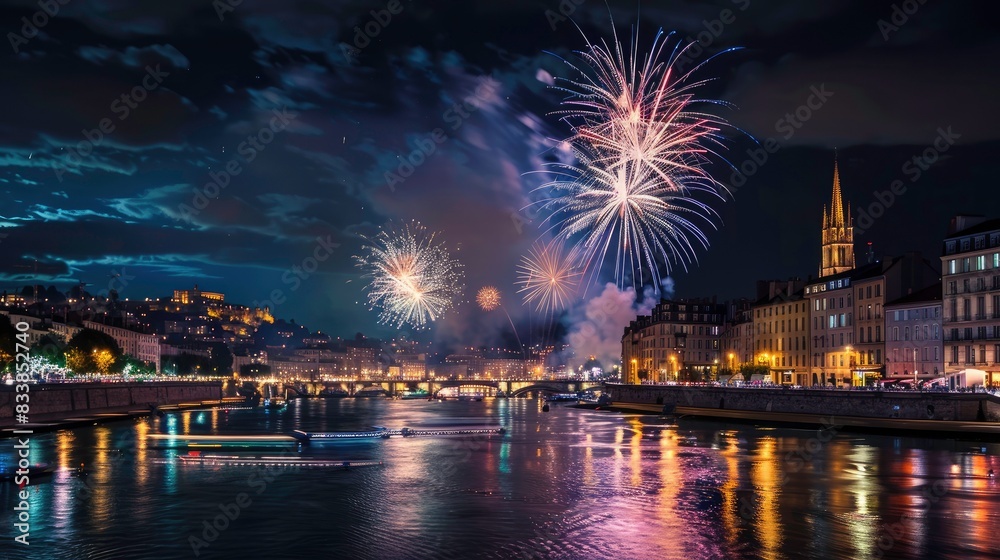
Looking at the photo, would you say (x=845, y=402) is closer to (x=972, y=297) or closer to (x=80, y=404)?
(x=972, y=297)

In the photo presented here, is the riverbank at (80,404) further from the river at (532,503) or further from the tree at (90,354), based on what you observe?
the river at (532,503)

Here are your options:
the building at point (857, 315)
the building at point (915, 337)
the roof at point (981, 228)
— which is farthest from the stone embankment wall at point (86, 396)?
the roof at point (981, 228)

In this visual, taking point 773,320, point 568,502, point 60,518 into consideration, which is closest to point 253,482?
point 60,518

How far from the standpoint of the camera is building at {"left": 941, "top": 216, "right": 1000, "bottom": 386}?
9625 centimetres

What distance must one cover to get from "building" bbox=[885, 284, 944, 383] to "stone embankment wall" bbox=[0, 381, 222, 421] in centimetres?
9559

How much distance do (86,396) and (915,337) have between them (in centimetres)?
10877

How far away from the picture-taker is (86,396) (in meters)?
129

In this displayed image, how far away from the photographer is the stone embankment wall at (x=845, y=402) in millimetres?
83375

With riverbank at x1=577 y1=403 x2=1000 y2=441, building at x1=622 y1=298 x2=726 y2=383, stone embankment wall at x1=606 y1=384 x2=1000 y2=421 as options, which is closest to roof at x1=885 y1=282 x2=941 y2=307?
stone embankment wall at x1=606 y1=384 x2=1000 y2=421

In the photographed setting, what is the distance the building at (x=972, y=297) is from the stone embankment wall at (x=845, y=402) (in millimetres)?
9998

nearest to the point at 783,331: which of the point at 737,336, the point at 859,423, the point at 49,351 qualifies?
the point at 737,336

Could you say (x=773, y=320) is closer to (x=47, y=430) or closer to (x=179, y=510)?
(x=47, y=430)

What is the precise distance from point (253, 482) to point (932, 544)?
39254mm

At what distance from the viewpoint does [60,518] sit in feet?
147
